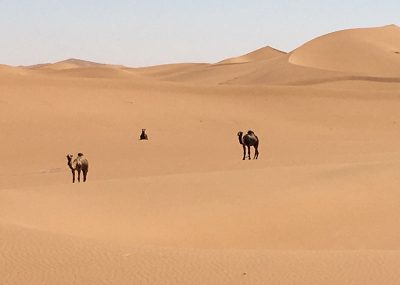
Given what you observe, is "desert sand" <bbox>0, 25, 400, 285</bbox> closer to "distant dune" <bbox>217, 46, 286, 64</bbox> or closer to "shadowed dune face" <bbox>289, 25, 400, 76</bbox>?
"shadowed dune face" <bbox>289, 25, 400, 76</bbox>

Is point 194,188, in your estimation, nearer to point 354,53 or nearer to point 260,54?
point 354,53

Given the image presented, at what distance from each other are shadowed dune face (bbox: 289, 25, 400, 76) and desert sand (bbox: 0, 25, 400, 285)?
36712mm

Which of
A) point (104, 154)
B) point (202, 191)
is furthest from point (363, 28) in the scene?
point (202, 191)

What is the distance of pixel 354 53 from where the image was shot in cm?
8388

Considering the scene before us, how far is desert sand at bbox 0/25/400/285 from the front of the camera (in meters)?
6.82

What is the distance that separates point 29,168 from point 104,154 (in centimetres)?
322

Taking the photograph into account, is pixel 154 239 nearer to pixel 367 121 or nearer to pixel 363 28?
pixel 367 121

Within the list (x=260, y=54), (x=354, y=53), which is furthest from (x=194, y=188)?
(x=260, y=54)

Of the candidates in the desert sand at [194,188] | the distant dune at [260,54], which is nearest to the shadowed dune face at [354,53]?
the desert sand at [194,188]

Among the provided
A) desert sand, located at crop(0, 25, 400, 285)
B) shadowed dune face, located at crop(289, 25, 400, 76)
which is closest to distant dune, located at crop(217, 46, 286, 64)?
shadowed dune face, located at crop(289, 25, 400, 76)

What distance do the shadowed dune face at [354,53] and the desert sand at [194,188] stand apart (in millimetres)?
36712

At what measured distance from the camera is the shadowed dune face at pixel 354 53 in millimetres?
76938

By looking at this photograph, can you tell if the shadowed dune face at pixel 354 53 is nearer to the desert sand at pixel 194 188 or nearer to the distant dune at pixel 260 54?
the desert sand at pixel 194 188

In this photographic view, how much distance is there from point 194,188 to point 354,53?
7342 centimetres
